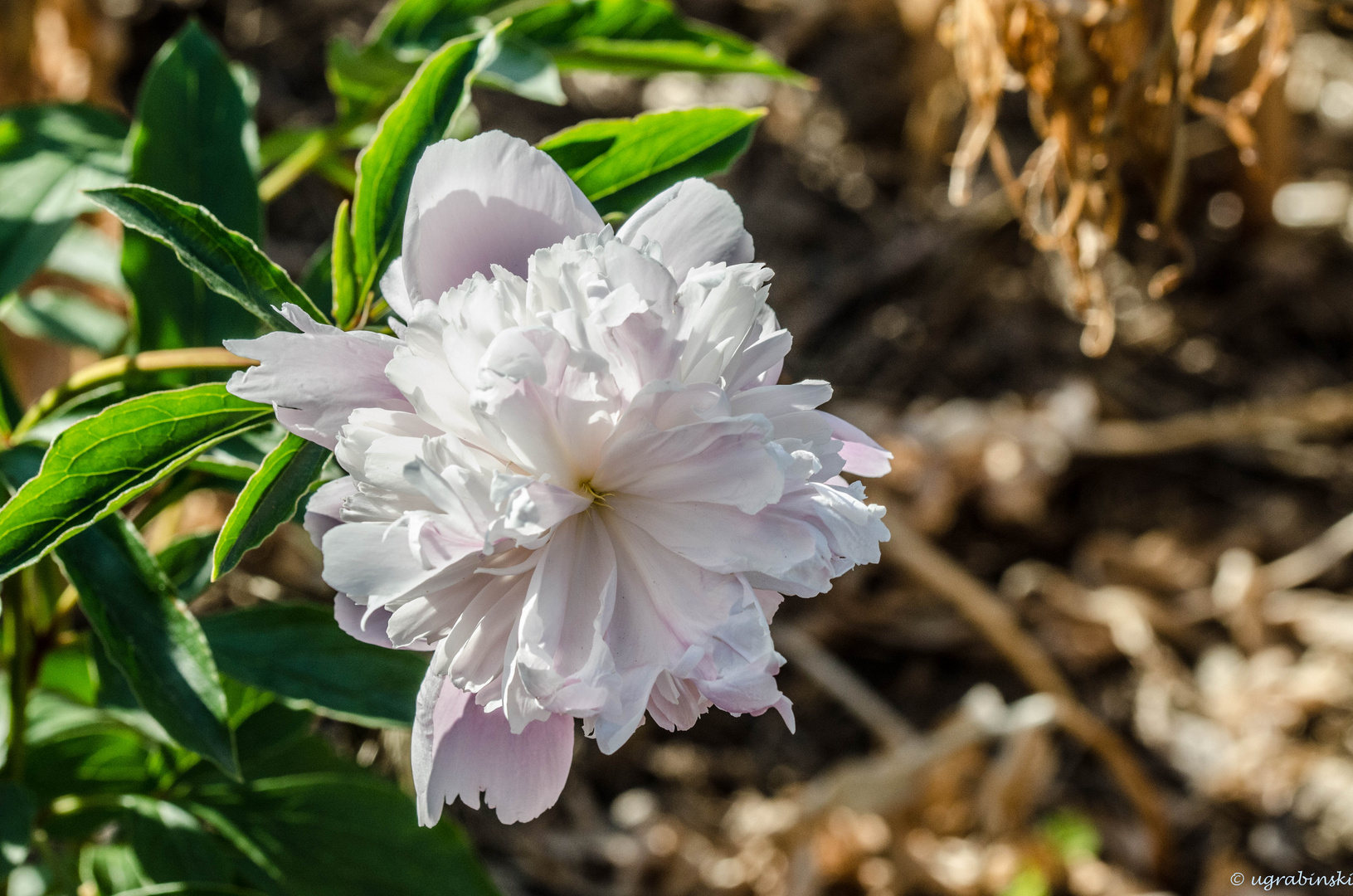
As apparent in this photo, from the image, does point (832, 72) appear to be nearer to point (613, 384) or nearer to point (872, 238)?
point (872, 238)

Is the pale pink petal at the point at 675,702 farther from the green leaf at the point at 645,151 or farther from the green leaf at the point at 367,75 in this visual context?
the green leaf at the point at 367,75

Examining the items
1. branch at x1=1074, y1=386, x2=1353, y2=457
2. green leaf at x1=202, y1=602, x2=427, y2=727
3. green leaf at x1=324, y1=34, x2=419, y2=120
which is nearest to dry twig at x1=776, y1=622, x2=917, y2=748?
branch at x1=1074, y1=386, x2=1353, y2=457

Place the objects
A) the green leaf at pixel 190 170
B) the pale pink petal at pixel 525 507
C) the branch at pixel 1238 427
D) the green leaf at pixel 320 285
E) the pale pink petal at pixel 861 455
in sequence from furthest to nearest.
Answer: the branch at pixel 1238 427 < the green leaf at pixel 320 285 < the green leaf at pixel 190 170 < the pale pink petal at pixel 861 455 < the pale pink petal at pixel 525 507

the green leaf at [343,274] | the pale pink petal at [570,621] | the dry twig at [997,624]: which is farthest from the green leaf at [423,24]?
the dry twig at [997,624]

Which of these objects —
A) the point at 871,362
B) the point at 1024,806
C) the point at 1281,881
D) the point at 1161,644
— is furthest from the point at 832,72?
the point at 1281,881

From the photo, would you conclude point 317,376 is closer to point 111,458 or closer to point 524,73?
point 111,458

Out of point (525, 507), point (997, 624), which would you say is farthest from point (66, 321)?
point (997, 624)
